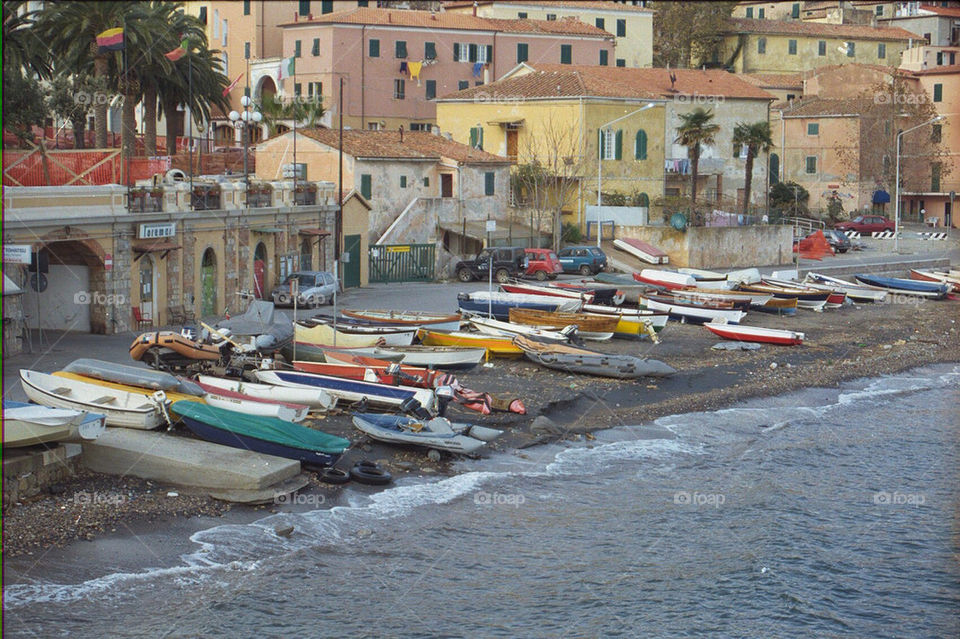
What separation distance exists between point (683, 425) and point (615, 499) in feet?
22.2

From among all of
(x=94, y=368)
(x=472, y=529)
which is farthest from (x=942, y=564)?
(x=94, y=368)

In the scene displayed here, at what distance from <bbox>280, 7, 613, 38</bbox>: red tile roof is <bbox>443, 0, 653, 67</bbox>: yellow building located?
342 centimetres

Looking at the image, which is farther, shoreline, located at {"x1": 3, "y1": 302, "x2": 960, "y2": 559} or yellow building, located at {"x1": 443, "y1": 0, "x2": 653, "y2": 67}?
yellow building, located at {"x1": 443, "y1": 0, "x2": 653, "y2": 67}

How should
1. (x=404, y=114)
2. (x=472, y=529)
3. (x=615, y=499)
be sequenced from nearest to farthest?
(x=472, y=529)
(x=615, y=499)
(x=404, y=114)

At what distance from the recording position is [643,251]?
202 feet

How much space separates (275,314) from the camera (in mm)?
34438

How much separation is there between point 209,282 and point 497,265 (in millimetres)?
15923

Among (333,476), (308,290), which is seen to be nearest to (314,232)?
(308,290)

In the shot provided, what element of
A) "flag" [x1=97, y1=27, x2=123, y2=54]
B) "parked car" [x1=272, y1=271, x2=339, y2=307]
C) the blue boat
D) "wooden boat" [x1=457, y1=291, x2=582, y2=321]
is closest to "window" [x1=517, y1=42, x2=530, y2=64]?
the blue boat

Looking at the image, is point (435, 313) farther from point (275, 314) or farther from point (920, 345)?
point (920, 345)

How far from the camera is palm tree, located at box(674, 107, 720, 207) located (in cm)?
6731

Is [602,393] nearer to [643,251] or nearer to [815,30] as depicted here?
[643,251]

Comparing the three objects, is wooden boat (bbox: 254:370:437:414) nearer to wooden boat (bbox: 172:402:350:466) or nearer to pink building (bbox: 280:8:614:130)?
wooden boat (bbox: 172:402:350:466)

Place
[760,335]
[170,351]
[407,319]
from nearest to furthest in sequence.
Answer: [170,351]
[407,319]
[760,335]
